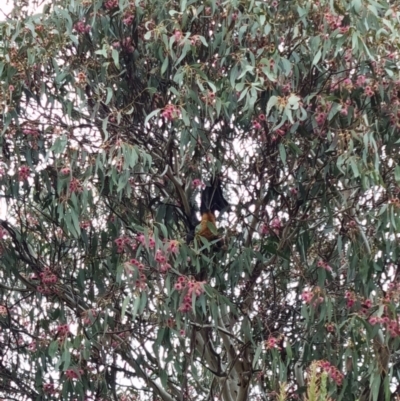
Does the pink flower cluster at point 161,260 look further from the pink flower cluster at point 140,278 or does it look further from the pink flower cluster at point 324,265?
the pink flower cluster at point 324,265

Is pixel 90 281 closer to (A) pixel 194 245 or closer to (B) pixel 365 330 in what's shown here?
(A) pixel 194 245

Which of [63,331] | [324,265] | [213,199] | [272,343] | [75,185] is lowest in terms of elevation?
[272,343]

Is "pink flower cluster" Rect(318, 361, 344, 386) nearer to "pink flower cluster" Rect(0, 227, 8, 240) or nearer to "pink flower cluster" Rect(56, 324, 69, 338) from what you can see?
"pink flower cluster" Rect(56, 324, 69, 338)

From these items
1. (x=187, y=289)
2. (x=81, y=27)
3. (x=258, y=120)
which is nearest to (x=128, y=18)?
(x=81, y=27)

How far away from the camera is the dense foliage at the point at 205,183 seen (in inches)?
114

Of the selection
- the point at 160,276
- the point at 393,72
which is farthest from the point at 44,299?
the point at 393,72

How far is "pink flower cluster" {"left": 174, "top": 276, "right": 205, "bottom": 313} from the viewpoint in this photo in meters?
2.80

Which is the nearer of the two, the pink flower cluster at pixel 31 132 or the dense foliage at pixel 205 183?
the dense foliage at pixel 205 183

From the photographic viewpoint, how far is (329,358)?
125 inches

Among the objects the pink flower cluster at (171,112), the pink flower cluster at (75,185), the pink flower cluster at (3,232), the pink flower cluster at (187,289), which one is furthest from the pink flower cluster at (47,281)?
the pink flower cluster at (171,112)

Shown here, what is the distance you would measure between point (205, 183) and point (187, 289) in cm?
77

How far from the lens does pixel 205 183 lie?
3.47 m

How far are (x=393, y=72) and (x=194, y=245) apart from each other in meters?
1.03

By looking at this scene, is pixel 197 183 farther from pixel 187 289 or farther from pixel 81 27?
pixel 81 27
